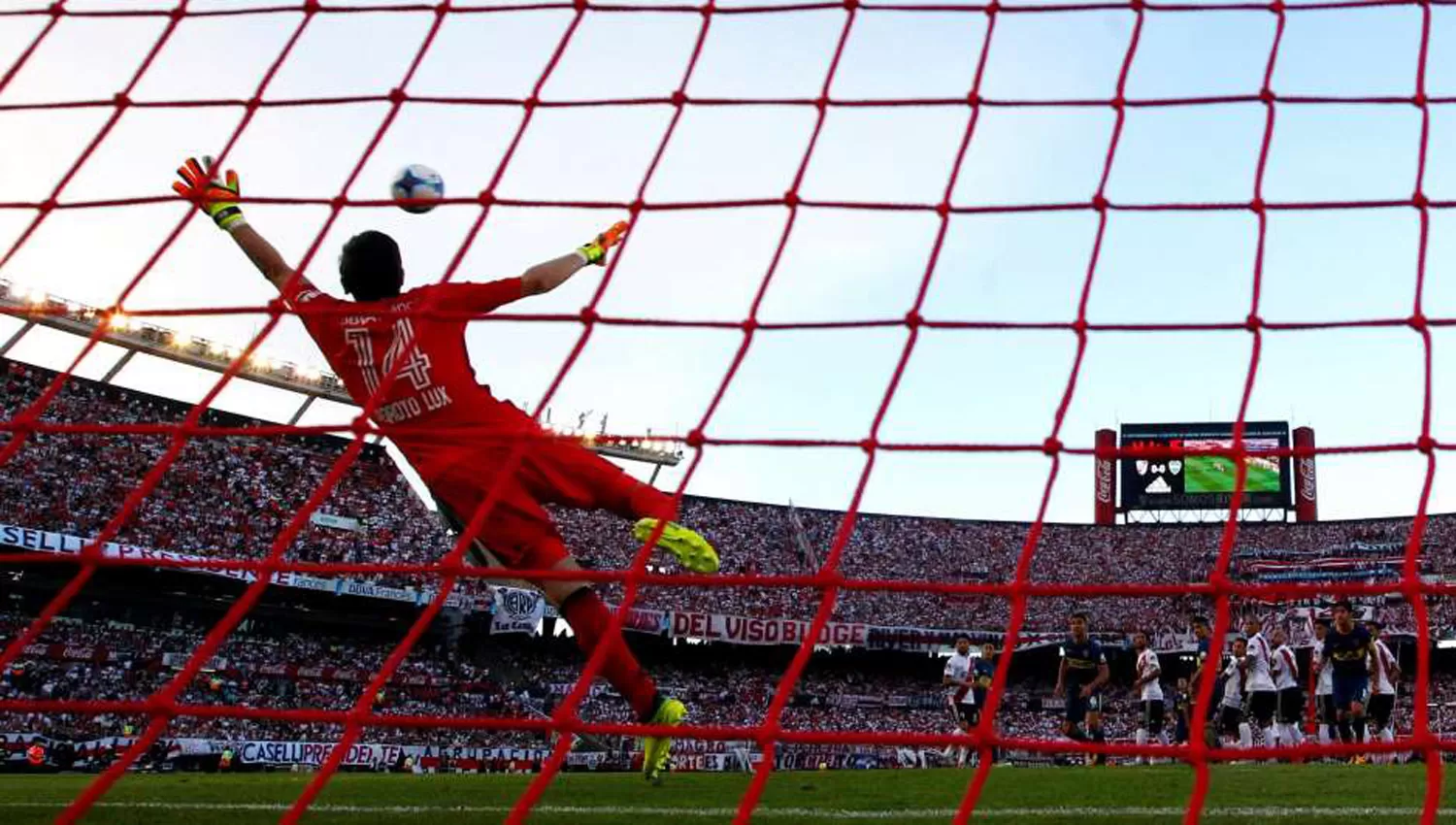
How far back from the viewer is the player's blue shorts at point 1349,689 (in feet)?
35.8

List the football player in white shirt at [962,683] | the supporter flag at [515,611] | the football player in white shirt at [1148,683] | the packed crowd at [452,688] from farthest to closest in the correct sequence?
the supporter flag at [515,611], the packed crowd at [452,688], the football player in white shirt at [962,683], the football player in white shirt at [1148,683]

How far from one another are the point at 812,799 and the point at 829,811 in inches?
31.2

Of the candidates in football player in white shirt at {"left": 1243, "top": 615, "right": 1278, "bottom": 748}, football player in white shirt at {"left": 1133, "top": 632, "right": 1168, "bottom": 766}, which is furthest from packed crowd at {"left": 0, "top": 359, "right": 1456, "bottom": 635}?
football player in white shirt at {"left": 1243, "top": 615, "right": 1278, "bottom": 748}

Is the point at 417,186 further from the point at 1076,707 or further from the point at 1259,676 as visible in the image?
the point at 1259,676

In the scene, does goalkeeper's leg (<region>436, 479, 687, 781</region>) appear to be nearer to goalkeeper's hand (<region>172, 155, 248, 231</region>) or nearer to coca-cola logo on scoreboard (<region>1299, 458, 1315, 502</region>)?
goalkeeper's hand (<region>172, 155, 248, 231</region>)

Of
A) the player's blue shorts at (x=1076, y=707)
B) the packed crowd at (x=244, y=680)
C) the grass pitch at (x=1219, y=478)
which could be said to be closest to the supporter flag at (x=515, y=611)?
the packed crowd at (x=244, y=680)

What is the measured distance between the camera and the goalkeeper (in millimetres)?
4223

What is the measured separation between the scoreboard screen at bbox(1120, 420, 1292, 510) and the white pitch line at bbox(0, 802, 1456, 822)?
30.8 metres

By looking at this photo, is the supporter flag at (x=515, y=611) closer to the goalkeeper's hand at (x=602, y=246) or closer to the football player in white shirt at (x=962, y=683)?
the football player in white shirt at (x=962, y=683)

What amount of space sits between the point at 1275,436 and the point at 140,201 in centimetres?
3487

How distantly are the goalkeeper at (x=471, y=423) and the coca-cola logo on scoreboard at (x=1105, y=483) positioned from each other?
3464 centimetres

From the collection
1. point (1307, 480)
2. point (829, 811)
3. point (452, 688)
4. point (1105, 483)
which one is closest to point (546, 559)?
point (829, 811)

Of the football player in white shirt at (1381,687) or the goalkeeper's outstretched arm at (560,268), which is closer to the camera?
the goalkeeper's outstretched arm at (560,268)

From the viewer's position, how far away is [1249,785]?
6824mm
